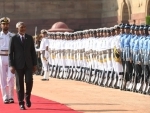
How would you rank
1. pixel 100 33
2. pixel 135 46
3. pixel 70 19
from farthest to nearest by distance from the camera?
pixel 70 19, pixel 100 33, pixel 135 46

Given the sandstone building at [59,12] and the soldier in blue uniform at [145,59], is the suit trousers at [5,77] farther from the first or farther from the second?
the sandstone building at [59,12]

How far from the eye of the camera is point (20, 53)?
17094 millimetres

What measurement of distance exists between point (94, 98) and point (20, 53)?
9.89ft

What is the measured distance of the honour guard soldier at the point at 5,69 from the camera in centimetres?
1812

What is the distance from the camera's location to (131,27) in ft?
69.2

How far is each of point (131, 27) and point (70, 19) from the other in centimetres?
2923

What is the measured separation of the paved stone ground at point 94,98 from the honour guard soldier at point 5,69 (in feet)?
3.84

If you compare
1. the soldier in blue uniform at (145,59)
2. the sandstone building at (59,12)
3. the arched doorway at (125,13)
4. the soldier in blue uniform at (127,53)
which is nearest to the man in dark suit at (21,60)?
the soldier in blue uniform at (145,59)

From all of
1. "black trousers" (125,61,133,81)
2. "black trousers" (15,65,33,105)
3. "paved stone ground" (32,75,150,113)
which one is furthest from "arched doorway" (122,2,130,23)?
"black trousers" (15,65,33,105)

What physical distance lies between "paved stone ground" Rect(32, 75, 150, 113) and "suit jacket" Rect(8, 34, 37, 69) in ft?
4.20

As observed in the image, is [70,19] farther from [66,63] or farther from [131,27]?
[131,27]

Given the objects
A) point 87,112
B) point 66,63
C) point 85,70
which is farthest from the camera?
point 66,63

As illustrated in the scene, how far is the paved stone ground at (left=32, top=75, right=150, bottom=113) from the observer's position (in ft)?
55.1

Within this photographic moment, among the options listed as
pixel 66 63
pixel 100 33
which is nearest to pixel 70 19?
pixel 66 63
